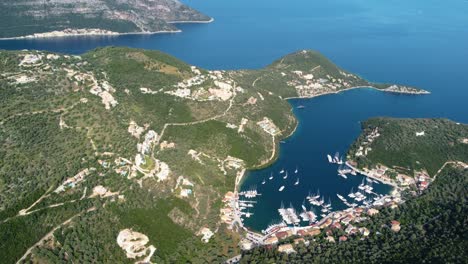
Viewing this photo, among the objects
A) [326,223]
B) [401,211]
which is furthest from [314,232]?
[401,211]

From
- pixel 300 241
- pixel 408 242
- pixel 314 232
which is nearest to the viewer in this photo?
pixel 408 242

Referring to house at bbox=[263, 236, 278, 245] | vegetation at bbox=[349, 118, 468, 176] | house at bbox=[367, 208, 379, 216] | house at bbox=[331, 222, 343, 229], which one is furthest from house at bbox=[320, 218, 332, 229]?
vegetation at bbox=[349, 118, 468, 176]

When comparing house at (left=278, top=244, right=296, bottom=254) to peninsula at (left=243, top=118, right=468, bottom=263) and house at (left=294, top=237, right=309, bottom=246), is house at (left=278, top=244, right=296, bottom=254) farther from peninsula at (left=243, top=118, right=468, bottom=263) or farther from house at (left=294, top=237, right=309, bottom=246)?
house at (left=294, top=237, right=309, bottom=246)

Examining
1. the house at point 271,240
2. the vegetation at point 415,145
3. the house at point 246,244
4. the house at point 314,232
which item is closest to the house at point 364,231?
the house at point 314,232

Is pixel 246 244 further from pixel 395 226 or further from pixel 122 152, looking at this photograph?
pixel 122 152

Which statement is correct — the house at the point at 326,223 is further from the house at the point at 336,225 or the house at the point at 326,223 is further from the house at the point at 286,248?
the house at the point at 286,248
